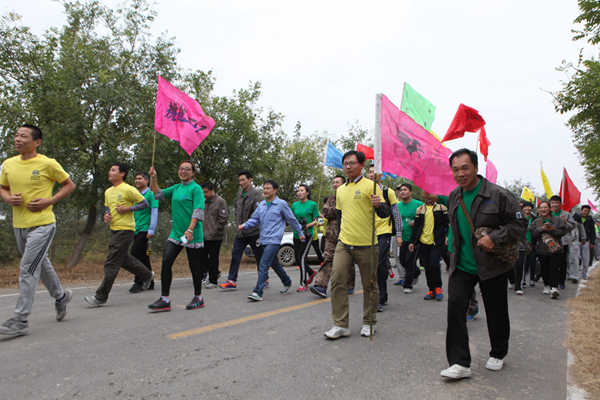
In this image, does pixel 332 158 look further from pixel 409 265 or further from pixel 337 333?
pixel 337 333

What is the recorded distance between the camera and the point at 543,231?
7965mm

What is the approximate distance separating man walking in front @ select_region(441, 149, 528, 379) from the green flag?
2435mm

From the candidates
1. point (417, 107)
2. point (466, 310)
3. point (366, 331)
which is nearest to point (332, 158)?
point (417, 107)

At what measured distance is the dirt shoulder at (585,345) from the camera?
10.4 ft

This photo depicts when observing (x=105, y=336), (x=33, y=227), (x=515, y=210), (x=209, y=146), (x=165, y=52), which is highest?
(x=165, y=52)

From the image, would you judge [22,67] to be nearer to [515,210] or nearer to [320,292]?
[320,292]

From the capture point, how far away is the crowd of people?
3326 mm

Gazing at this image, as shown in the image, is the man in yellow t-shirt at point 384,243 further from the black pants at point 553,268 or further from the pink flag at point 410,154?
the black pants at point 553,268

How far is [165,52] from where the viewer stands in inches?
544

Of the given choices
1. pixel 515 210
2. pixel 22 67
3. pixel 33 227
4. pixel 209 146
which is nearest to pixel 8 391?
pixel 33 227

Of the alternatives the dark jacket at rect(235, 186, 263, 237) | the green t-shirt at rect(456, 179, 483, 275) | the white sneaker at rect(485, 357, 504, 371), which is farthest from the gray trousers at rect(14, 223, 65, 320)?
the white sneaker at rect(485, 357, 504, 371)

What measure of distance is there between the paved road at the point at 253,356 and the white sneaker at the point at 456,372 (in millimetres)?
61

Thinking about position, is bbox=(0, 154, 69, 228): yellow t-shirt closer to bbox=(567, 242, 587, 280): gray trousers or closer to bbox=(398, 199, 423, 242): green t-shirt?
bbox=(398, 199, 423, 242): green t-shirt

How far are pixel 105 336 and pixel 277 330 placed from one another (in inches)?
70.3
